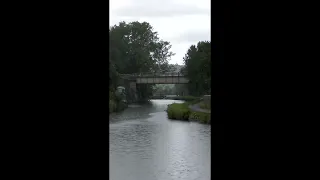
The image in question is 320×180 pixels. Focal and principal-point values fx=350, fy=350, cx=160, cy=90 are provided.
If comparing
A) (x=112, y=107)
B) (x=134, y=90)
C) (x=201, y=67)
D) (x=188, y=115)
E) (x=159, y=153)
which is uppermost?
(x=201, y=67)

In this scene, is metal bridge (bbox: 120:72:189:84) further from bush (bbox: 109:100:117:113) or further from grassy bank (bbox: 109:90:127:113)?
bush (bbox: 109:100:117:113)

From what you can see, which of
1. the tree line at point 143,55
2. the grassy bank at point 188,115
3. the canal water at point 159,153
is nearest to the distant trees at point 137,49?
the tree line at point 143,55

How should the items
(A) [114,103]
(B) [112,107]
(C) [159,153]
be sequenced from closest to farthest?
(C) [159,153] < (B) [112,107] < (A) [114,103]

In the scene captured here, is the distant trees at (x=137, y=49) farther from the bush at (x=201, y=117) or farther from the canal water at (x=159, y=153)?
the canal water at (x=159, y=153)

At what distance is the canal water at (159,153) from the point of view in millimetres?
11915

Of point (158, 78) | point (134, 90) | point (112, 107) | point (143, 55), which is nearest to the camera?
point (112, 107)

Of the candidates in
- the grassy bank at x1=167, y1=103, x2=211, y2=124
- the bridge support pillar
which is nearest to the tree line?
the bridge support pillar

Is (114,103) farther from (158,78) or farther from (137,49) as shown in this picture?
(137,49)

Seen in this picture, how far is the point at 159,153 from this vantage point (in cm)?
1570

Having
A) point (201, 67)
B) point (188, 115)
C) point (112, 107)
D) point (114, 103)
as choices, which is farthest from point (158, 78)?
point (188, 115)
